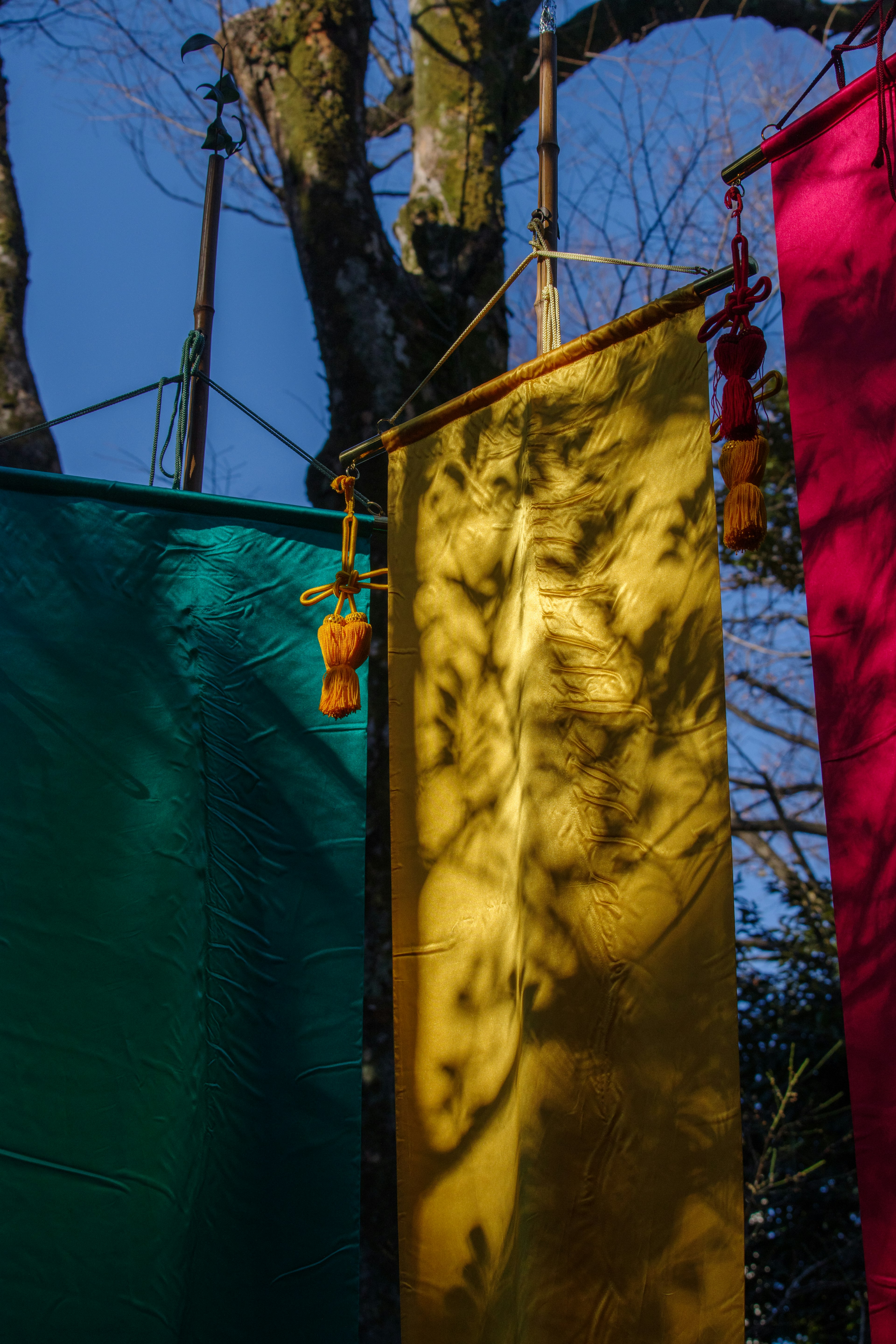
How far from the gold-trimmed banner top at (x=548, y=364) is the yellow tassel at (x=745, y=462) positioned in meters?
0.31

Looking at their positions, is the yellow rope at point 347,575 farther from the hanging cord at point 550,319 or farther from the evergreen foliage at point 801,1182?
the evergreen foliage at point 801,1182

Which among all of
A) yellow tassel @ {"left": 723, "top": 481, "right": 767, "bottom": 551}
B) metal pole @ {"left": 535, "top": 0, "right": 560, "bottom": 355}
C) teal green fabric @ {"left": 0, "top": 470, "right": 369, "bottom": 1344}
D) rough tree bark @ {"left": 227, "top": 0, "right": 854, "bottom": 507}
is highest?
rough tree bark @ {"left": 227, "top": 0, "right": 854, "bottom": 507}

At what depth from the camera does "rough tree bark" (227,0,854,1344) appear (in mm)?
3811

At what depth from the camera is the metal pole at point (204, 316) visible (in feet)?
10.2

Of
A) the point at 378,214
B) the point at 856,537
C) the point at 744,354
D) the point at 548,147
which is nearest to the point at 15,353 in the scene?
the point at 378,214

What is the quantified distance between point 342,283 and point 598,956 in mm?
3230

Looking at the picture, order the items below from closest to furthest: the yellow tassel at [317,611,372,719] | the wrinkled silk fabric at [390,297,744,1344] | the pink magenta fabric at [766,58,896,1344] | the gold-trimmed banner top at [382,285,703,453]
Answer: the pink magenta fabric at [766,58,896,1344] < the wrinkled silk fabric at [390,297,744,1344] < the gold-trimmed banner top at [382,285,703,453] < the yellow tassel at [317,611,372,719]

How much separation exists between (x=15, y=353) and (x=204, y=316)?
210 cm

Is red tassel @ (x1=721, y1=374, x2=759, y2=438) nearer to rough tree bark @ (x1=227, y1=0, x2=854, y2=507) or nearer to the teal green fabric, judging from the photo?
the teal green fabric

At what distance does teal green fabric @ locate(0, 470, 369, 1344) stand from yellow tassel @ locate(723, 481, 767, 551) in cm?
115

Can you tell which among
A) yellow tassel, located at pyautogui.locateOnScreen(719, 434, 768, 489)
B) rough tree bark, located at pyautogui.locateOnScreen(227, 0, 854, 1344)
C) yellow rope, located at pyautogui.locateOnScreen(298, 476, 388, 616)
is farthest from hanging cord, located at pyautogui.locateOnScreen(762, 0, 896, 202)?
rough tree bark, located at pyautogui.locateOnScreen(227, 0, 854, 1344)

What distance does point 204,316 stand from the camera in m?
3.26

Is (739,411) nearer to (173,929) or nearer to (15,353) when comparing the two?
(173,929)

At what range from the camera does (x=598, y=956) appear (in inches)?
75.5
